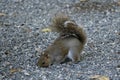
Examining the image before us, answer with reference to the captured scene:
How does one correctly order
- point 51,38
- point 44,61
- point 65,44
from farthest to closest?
point 51,38 → point 65,44 → point 44,61

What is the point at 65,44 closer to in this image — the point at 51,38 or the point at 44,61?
the point at 44,61

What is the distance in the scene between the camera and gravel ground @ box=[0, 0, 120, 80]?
5.20m

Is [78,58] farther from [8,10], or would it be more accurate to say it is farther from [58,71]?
[8,10]

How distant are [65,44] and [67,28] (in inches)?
8.9

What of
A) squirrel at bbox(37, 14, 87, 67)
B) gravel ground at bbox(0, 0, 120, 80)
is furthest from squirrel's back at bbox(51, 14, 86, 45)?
gravel ground at bbox(0, 0, 120, 80)

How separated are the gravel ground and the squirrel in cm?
12

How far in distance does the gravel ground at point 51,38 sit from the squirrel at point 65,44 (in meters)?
0.12

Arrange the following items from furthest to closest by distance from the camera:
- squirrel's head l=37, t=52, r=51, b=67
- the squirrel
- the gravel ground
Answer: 1. the squirrel
2. squirrel's head l=37, t=52, r=51, b=67
3. the gravel ground

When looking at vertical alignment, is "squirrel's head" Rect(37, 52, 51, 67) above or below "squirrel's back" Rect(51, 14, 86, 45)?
below

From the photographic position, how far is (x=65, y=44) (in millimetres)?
5535

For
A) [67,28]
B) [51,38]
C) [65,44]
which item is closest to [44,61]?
[65,44]

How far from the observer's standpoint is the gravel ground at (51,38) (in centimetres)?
520

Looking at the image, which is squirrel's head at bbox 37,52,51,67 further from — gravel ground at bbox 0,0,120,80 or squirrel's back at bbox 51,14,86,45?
squirrel's back at bbox 51,14,86,45

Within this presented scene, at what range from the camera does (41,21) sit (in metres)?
8.37
